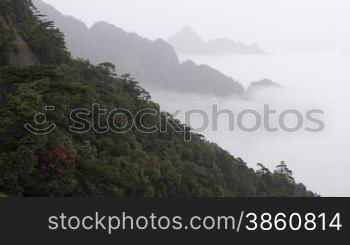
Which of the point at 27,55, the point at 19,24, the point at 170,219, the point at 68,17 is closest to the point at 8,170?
the point at 170,219

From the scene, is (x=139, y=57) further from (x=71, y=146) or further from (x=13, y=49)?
(x=71, y=146)

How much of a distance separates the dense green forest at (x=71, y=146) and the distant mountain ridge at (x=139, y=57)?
9605 cm

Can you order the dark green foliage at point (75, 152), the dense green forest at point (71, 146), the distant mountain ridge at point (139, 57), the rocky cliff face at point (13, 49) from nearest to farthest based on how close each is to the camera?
the dark green foliage at point (75, 152) < the dense green forest at point (71, 146) < the rocky cliff face at point (13, 49) < the distant mountain ridge at point (139, 57)

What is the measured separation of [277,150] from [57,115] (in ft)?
419

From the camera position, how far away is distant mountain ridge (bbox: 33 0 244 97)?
122625 millimetres

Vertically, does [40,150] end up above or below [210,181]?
above

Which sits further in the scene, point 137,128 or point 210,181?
point 210,181

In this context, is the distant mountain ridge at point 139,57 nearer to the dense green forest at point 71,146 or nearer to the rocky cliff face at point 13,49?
the dense green forest at point 71,146

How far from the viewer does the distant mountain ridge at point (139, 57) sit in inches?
4828

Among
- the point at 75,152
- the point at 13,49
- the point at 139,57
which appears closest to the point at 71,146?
the point at 75,152

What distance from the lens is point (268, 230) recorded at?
5934 millimetres

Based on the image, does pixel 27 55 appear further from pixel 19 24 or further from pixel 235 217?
pixel 235 217

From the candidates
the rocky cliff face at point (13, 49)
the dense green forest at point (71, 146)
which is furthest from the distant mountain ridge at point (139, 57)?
the rocky cliff face at point (13, 49)

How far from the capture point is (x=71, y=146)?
13.0m
